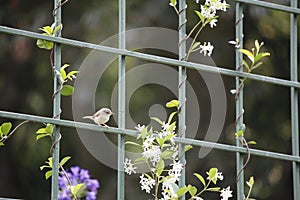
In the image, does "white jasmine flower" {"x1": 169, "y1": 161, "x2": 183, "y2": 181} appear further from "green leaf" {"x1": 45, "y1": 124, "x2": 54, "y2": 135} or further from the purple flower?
the purple flower

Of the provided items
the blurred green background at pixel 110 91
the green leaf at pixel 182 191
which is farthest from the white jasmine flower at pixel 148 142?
the blurred green background at pixel 110 91

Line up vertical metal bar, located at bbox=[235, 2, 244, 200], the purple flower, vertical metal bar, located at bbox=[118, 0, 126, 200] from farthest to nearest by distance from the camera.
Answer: the purple flower
vertical metal bar, located at bbox=[235, 2, 244, 200]
vertical metal bar, located at bbox=[118, 0, 126, 200]

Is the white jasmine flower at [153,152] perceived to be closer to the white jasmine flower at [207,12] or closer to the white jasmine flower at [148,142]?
the white jasmine flower at [148,142]

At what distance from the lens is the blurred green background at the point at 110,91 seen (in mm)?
7859

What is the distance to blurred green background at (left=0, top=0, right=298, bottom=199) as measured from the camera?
7859mm

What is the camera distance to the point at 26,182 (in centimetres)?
833

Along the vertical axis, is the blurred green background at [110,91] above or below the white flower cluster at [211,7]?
above

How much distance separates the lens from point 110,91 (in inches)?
308

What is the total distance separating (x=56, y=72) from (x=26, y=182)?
656 cm

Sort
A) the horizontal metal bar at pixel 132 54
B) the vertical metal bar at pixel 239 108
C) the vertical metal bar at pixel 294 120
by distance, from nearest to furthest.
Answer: the horizontal metal bar at pixel 132 54
the vertical metal bar at pixel 239 108
the vertical metal bar at pixel 294 120

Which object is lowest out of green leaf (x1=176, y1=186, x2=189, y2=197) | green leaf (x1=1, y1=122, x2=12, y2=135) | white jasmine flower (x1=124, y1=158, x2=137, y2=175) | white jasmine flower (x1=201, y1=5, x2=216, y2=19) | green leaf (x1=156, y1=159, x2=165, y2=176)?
green leaf (x1=176, y1=186, x2=189, y2=197)

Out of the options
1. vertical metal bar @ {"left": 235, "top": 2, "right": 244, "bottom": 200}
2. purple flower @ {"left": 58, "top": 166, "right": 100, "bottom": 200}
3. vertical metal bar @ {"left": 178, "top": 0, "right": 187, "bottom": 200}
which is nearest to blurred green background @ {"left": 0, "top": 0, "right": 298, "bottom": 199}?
purple flower @ {"left": 58, "top": 166, "right": 100, "bottom": 200}

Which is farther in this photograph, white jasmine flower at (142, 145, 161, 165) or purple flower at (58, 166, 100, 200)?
purple flower at (58, 166, 100, 200)

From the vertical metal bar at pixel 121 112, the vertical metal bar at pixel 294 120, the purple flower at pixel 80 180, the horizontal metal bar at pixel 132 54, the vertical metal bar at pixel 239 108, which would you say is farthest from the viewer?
the purple flower at pixel 80 180
